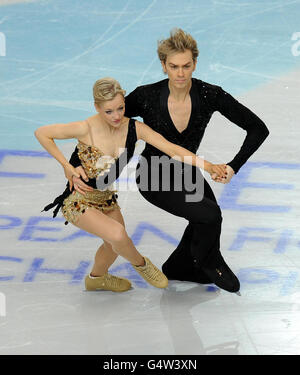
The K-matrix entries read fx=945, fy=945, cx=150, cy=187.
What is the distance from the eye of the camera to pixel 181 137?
5.33 m

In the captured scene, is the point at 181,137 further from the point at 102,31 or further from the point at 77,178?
the point at 102,31

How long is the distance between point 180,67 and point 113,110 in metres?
0.44

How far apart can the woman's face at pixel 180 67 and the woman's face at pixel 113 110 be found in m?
0.32

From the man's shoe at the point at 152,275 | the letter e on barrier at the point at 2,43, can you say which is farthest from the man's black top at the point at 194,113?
the letter e on barrier at the point at 2,43

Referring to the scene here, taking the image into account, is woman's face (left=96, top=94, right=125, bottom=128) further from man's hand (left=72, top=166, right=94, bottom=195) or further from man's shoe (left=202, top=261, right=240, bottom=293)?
man's shoe (left=202, top=261, right=240, bottom=293)

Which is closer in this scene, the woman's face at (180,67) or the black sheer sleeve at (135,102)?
the woman's face at (180,67)

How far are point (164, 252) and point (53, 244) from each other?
0.74m

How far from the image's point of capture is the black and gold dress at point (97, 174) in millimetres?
5215

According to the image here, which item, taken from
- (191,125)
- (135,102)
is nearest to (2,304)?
(135,102)

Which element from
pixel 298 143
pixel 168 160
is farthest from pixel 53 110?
pixel 168 160

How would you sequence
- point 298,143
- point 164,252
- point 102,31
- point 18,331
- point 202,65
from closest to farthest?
point 18,331 → point 164,252 → point 298,143 → point 202,65 → point 102,31

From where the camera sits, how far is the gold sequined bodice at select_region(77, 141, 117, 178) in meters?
5.21

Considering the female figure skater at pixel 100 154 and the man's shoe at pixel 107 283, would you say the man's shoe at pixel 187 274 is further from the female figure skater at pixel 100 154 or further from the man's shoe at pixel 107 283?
the female figure skater at pixel 100 154

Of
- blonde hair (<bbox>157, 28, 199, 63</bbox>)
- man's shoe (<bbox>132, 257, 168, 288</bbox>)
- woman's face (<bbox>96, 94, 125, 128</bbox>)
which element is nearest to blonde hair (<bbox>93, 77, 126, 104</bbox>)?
woman's face (<bbox>96, 94, 125, 128</bbox>)
